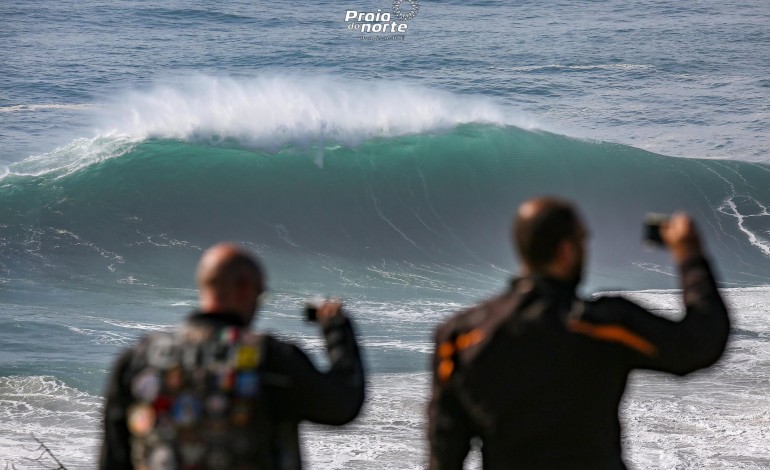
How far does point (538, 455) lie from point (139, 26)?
34.2 meters

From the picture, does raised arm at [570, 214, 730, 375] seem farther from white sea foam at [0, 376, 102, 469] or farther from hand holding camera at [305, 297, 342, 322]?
white sea foam at [0, 376, 102, 469]

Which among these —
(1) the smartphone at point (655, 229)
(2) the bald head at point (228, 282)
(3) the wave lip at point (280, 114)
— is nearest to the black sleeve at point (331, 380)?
(2) the bald head at point (228, 282)

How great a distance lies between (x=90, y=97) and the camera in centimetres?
2689

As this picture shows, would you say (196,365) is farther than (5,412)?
No

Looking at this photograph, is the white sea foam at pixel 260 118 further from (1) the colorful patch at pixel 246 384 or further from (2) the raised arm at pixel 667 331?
(2) the raised arm at pixel 667 331

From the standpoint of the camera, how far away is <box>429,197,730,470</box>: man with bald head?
233 centimetres

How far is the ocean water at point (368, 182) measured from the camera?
29.8 ft

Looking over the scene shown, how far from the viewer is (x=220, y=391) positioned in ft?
7.51

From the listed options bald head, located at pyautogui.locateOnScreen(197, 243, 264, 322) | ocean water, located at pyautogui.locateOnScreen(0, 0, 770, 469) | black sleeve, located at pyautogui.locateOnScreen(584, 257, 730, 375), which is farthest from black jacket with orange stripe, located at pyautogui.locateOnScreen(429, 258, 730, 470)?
ocean water, located at pyautogui.locateOnScreen(0, 0, 770, 469)

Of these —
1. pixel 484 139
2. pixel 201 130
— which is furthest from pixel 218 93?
pixel 484 139

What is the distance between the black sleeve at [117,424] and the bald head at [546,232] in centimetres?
80

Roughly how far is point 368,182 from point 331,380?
1610 centimetres

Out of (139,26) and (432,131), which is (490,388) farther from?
(139,26)

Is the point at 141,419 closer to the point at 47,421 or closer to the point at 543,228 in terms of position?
the point at 543,228
